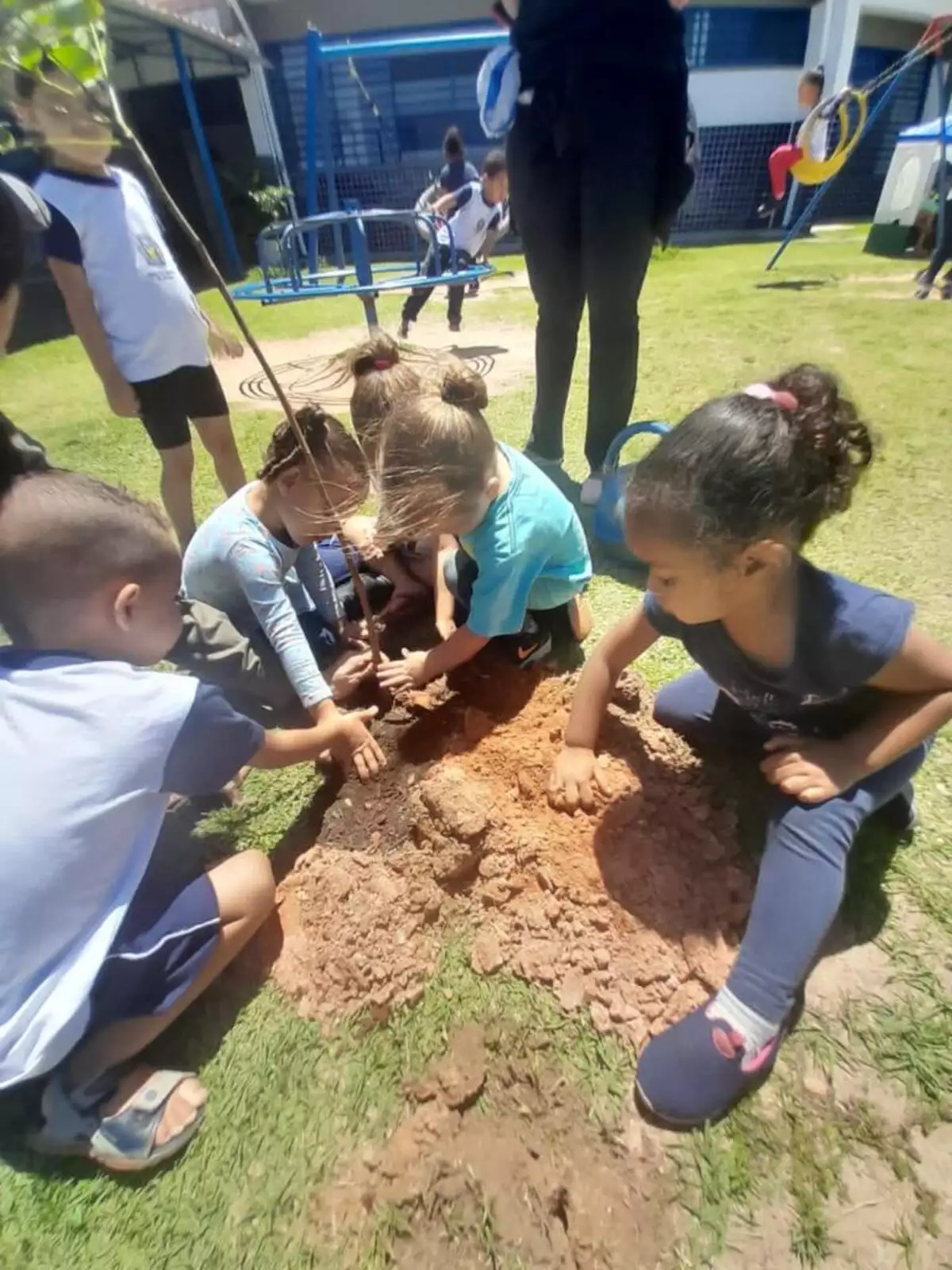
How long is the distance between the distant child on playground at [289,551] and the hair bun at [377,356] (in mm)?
289

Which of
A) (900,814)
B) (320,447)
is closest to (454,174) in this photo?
(320,447)

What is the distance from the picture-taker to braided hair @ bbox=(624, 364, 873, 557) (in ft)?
4.11

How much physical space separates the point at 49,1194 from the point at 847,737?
1683mm

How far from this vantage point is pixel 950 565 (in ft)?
9.07

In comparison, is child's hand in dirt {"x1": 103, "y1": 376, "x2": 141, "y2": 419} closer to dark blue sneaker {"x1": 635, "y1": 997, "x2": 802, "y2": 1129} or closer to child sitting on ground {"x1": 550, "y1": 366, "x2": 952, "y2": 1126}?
child sitting on ground {"x1": 550, "y1": 366, "x2": 952, "y2": 1126}

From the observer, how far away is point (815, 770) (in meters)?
1.49

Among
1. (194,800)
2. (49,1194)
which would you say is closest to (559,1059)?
(49,1194)

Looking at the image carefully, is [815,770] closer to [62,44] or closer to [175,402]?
[62,44]

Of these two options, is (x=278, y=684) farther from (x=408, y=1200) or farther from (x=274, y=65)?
(x=274, y=65)

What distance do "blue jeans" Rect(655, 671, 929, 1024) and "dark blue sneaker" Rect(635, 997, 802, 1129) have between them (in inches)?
2.9

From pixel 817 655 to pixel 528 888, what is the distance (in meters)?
0.75

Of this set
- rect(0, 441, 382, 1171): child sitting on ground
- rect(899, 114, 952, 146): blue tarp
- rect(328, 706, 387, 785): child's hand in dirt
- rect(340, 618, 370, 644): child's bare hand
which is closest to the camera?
rect(0, 441, 382, 1171): child sitting on ground

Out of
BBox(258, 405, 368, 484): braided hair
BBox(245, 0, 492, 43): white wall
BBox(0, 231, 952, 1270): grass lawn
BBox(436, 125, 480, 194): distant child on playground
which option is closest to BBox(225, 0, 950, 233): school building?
BBox(245, 0, 492, 43): white wall

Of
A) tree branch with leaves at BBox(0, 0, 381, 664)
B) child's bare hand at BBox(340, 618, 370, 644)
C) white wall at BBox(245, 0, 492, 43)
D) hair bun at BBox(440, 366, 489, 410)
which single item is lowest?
child's bare hand at BBox(340, 618, 370, 644)
